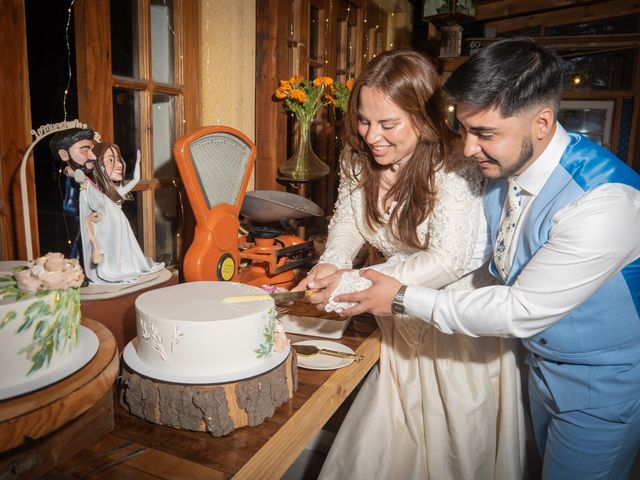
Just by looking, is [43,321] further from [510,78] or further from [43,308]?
[510,78]

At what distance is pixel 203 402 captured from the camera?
3.54 feet

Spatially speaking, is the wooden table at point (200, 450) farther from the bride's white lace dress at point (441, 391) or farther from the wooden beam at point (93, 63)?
the wooden beam at point (93, 63)

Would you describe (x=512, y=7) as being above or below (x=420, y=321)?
above

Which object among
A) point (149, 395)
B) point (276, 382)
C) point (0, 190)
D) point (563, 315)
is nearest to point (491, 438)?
point (563, 315)

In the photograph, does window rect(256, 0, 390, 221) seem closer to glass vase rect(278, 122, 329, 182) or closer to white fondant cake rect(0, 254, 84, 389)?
glass vase rect(278, 122, 329, 182)

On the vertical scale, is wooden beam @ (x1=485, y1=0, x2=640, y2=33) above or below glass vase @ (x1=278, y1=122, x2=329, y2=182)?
above

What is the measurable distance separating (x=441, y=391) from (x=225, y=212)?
938 mm

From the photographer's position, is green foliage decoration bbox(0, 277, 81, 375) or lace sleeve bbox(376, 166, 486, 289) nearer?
green foliage decoration bbox(0, 277, 81, 375)

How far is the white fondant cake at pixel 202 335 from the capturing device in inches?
42.8

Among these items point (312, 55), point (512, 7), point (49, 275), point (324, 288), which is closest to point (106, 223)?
point (49, 275)

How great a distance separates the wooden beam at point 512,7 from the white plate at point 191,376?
6404 mm

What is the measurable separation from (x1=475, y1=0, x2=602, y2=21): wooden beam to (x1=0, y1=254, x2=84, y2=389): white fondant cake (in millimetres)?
6606

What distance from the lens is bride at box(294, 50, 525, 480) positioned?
1.65 meters

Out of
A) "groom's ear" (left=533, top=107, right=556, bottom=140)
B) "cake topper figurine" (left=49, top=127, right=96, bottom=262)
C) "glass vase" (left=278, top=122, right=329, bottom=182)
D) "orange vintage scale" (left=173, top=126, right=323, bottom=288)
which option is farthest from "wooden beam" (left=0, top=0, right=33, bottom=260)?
"glass vase" (left=278, top=122, right=329, bottom=182)
